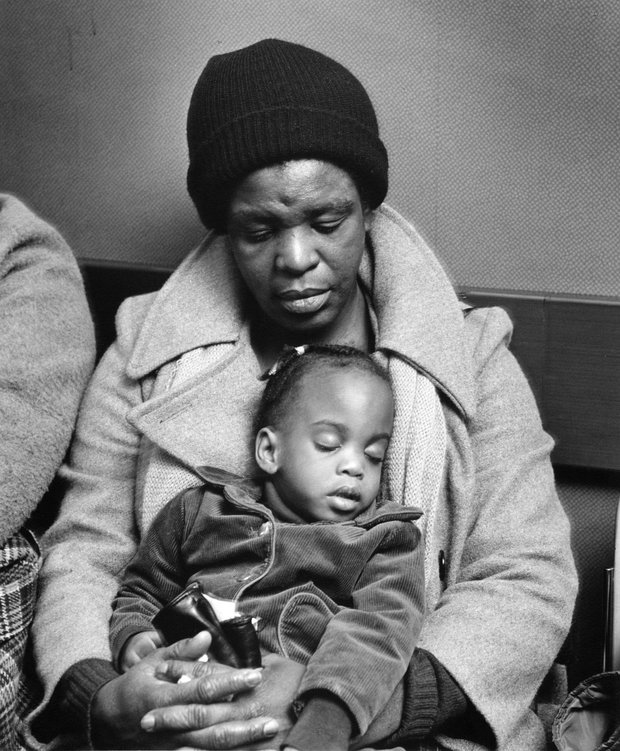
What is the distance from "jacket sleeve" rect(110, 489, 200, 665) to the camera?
1.63 meters

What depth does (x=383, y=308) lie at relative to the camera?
1879 mm

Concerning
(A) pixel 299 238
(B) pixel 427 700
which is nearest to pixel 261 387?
(A) pixel 299 238

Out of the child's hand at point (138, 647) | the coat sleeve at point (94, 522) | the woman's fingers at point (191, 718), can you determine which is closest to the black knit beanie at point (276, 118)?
the coat sleeve at point (94, 522)

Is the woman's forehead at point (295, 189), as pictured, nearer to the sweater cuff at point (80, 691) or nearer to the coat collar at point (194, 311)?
the coat collar at point (194, 311)

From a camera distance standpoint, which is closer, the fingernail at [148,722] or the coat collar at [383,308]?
the fingernail at [148,722]

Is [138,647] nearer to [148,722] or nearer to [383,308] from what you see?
[148,722]

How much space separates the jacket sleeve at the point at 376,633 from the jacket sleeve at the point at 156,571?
34 cm

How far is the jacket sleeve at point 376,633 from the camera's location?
130 centimetres

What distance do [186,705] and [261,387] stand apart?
687mm

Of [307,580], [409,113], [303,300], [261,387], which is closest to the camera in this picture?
[307,580]

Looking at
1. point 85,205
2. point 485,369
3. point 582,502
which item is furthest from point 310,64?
point 582,502

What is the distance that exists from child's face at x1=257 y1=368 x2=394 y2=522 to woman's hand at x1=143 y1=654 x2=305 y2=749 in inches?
10.2

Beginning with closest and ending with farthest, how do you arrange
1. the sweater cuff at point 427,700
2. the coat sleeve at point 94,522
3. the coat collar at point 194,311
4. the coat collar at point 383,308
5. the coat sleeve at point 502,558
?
the sweater cuff at point 427,700
the coat sleeve at point 502,558
the coat sleeve at point 94,522
the coat collar at point 383,308
the coat collar at point 194,311

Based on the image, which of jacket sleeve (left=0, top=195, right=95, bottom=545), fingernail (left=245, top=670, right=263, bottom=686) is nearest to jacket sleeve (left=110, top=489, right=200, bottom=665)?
jacket sleeve (left=0, top=195, right=95, bottom=545)
